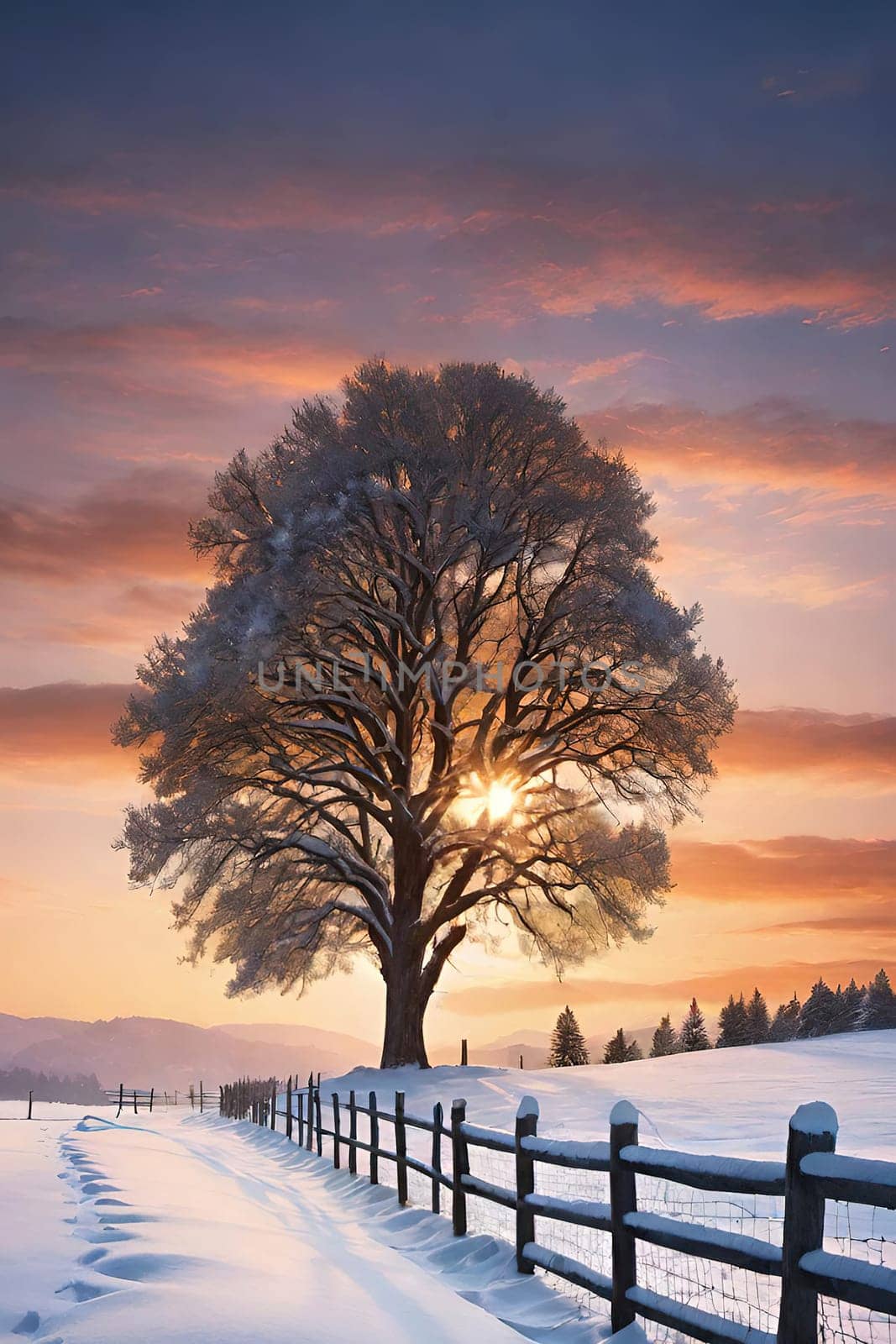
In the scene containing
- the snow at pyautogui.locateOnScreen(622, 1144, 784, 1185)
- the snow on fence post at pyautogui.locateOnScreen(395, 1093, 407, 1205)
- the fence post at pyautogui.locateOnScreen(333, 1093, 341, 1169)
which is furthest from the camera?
the fence post at pyautogui.locateOnScreen(333, 1093, 341, 1169)

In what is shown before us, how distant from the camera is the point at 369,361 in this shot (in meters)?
26.5

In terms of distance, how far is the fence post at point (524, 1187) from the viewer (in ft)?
30.0

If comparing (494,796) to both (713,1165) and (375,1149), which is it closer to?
(375,1149)

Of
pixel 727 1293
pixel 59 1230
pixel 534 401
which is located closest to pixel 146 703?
pixel 534 401

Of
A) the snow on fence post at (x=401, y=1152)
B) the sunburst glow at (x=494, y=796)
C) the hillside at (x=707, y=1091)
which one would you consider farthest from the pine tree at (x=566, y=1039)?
the snow on fence post at (x=401, y=1152)

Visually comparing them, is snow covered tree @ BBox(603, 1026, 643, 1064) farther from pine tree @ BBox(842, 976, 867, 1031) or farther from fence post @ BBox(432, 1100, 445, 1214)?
fence post @ BBox(432, 1100, 445, 1214)

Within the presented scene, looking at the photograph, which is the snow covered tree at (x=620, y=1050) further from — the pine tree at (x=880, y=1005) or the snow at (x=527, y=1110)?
the snow at (x=527, y=1110)

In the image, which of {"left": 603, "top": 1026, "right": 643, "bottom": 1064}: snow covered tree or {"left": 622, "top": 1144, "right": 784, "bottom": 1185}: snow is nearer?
{"left": 622, "top": 1144, "right": 784, "bottom": 1185}: snow

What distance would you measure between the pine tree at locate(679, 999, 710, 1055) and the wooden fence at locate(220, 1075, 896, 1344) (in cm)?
4054

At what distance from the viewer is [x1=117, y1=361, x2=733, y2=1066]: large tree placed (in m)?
24.9

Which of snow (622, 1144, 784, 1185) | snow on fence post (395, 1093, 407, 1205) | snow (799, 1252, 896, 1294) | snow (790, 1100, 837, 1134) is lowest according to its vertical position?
snow on fence post (395, 1093, 407, 1205)

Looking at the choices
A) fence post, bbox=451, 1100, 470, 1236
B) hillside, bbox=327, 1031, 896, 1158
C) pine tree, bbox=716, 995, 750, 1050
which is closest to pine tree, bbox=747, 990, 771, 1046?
pine tree, bbox=716, 995, 750, 1050

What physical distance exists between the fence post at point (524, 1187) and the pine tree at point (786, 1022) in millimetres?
47974

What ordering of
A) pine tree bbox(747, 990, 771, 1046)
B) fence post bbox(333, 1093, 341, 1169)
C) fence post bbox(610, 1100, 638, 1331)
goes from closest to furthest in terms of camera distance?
fence post bbox(610, 1100, 638, 1331) < fence post bbox(333, 1093, 341, 1169) < pine tree bbox(747, 990, 771, 1046)
